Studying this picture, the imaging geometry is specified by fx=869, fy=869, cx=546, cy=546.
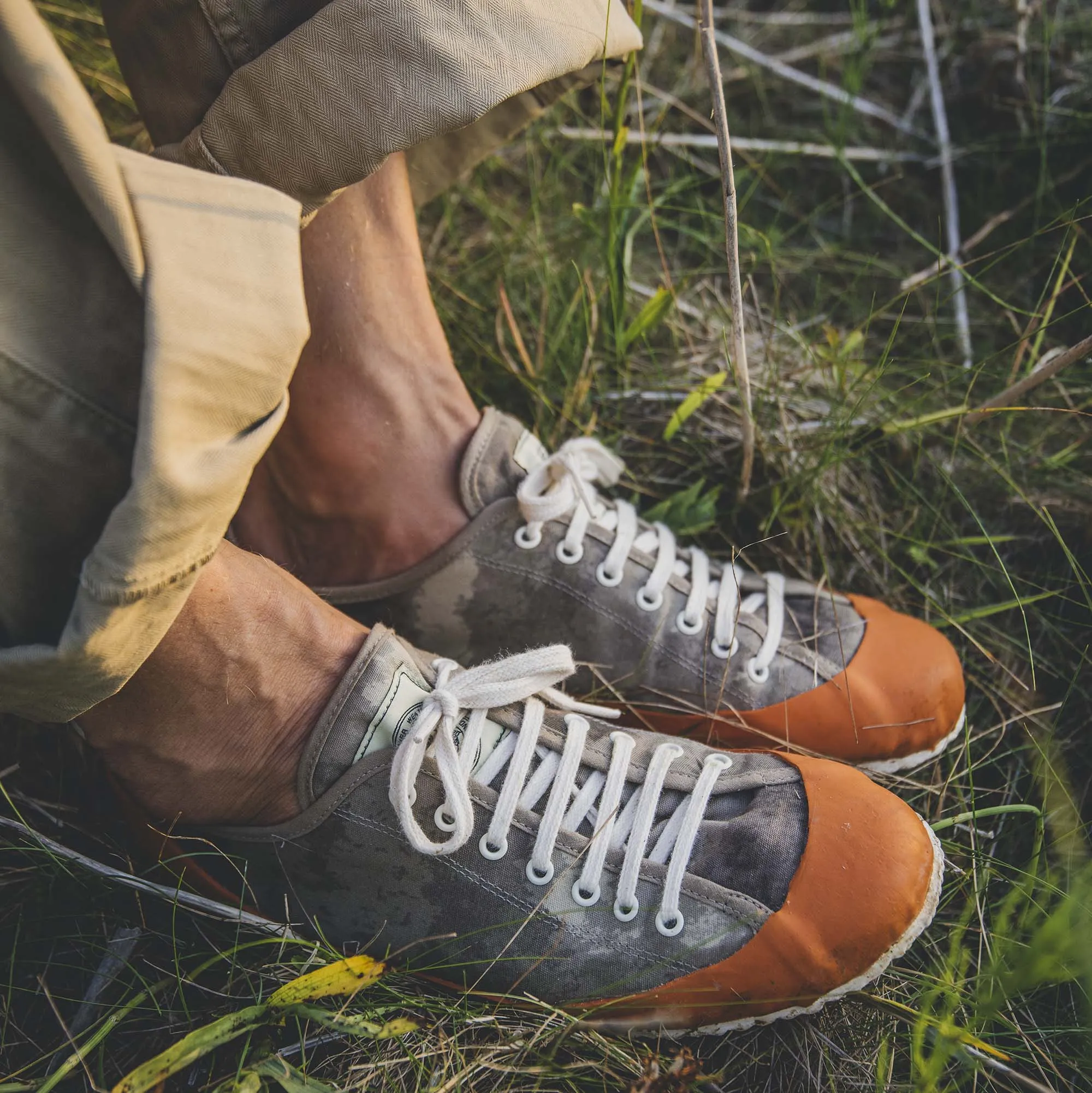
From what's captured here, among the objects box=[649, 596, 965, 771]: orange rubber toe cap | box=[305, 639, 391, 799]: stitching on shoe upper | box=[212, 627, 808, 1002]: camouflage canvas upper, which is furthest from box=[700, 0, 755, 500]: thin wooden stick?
box=[305, 639, 391, 799]: stitching on shoe upper

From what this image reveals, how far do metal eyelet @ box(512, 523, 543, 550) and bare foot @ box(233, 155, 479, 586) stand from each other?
0.26 ft

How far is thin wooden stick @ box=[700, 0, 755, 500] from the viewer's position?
3.38ft

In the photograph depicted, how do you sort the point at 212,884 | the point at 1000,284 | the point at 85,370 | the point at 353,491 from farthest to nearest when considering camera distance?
the point at 1000,284
the point at 353,491
the point at 212,884
the point at 85,370

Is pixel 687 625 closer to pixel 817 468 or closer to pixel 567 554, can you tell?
pixel 567 554

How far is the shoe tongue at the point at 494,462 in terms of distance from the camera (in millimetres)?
1197

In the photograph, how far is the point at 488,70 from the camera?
912 millimetres

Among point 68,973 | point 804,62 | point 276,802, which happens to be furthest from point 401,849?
point 804,62

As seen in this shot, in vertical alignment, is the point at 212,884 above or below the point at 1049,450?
above

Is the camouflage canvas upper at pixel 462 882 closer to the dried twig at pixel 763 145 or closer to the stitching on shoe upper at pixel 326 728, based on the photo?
the stitching on shoe upper at pixel 326 728

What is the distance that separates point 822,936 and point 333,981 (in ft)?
1.73

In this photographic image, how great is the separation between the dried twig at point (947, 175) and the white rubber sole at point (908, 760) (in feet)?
2.53

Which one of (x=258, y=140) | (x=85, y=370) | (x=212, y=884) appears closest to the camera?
(x=85, y=370)

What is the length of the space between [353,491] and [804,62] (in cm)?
176

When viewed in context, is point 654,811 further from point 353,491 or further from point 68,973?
point 68,973
